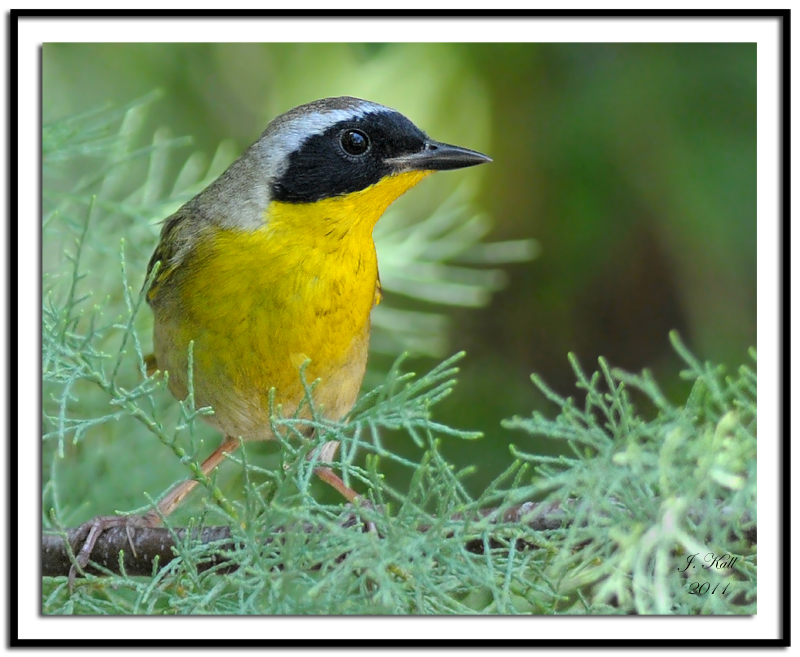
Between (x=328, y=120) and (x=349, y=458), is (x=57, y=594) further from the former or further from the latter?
(x=328, y=120)

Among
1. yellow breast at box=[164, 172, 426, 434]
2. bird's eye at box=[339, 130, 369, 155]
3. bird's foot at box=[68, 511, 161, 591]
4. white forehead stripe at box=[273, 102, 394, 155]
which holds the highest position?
white forehead stripe at box=[273, 102, 394, 155]

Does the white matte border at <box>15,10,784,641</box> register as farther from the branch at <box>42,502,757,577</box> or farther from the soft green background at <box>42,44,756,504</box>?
the soft green background at <box>42,44,756,504</box>

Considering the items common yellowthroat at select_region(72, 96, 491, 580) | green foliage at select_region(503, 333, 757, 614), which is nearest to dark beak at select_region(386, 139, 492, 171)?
common yellowthroat at select_region(72, 96, 491, 580)

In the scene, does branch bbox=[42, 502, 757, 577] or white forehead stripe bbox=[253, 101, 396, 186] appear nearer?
branch bbox=[42, 502, 757, 577]
